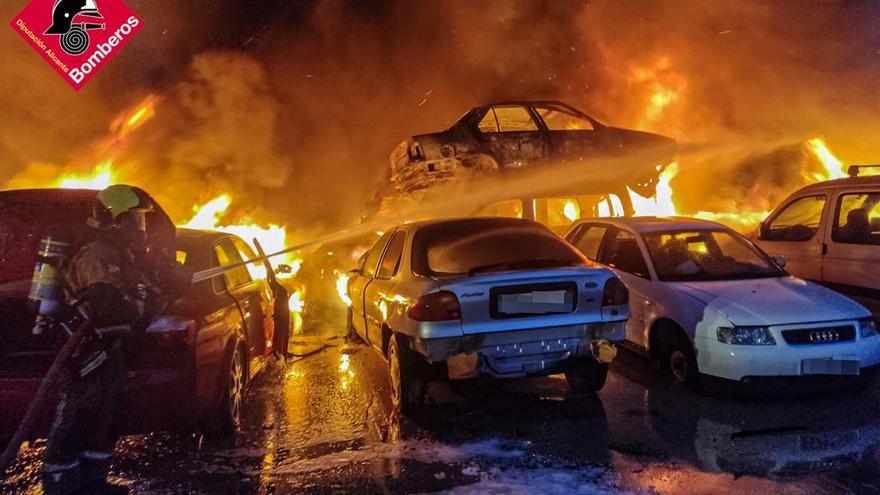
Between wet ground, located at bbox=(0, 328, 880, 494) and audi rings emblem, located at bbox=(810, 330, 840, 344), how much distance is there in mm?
529

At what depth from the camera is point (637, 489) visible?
3.36 m

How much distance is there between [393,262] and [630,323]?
2447 millimetres

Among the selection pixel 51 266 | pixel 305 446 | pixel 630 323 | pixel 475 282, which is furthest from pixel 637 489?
pixel 51 266

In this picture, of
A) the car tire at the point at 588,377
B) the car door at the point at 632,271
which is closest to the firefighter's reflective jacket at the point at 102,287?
the car tire at the point at 588,377

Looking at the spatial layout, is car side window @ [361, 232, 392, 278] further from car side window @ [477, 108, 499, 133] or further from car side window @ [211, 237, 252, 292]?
car side window @ [477, 108, 499, 133]

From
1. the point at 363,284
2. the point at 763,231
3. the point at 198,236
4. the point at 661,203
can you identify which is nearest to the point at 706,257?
the point at 763,231

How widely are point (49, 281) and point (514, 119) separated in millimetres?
7218

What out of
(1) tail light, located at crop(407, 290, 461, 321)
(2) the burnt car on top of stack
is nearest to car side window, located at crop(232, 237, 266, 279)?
(2) the burnt car on top of stack

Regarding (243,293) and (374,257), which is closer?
(243,293)

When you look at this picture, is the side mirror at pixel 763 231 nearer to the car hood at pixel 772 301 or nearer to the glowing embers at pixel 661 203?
the car hood at pixel 772 301

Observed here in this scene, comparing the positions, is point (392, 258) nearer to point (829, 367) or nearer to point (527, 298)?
point (527, 298)

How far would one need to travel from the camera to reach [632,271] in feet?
19.5

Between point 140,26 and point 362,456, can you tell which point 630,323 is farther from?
point 140,26

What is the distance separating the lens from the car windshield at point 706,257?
559 cm
